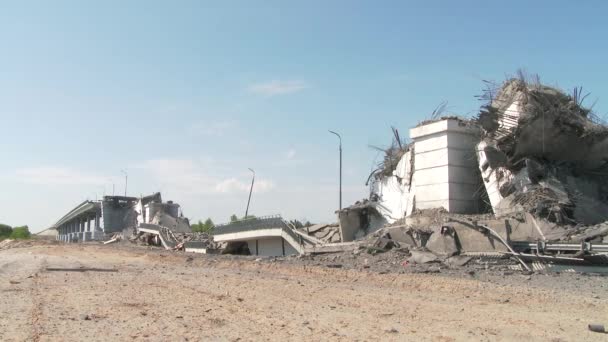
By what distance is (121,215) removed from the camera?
10562cm

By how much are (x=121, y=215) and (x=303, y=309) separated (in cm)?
10208

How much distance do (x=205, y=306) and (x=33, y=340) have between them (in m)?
3.96

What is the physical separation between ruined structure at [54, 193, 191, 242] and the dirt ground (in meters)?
58.1

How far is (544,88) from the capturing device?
72.3 ft

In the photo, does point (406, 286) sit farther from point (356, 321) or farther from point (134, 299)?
point (134, 299)

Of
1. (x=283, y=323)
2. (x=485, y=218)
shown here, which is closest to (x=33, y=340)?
(x=283, y=323)

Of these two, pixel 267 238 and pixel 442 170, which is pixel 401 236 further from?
pixel 267 238

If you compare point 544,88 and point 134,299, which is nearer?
point 134,299

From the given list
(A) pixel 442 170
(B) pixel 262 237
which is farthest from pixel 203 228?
(A) pixel 442 170

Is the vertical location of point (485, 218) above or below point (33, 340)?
above

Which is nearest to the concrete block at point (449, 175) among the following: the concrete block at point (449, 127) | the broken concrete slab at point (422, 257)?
the concrete block at point (449, 127)

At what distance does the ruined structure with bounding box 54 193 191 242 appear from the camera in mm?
79275

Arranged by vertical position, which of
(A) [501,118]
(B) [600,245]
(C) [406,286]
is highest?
(A) [501,118]

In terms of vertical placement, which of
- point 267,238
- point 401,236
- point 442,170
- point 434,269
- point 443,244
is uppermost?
point 442,170
